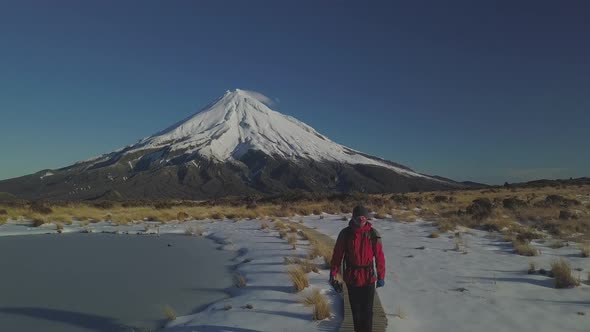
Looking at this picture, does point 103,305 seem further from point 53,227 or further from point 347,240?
point 53,227

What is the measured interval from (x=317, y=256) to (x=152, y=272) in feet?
13.0

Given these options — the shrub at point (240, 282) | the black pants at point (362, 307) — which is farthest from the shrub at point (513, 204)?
the black pants at point (362, 307)

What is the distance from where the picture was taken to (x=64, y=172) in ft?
646

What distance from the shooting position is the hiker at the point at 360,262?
5.48m

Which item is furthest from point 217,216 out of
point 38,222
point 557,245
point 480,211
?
point 557,245

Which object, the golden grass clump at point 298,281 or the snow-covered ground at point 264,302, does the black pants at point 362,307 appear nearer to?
the snow-covered ground at point 264,302

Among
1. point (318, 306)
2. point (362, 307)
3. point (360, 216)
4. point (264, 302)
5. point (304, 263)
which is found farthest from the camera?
point (304, 263)

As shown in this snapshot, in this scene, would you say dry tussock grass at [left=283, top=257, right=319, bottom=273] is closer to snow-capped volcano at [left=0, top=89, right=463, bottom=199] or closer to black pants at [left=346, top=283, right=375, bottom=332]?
black pants at [left=346, top=283, right=375, bottom=332]

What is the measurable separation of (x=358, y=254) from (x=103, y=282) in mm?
6125

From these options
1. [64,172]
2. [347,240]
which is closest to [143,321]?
[347,240]

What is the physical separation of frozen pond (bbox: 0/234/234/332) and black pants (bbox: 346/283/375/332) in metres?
3.03

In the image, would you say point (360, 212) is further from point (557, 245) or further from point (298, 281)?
point (557, 245)

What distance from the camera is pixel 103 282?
9.16 metres

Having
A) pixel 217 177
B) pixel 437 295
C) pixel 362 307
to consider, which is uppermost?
pixel 217 177
